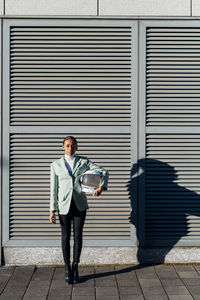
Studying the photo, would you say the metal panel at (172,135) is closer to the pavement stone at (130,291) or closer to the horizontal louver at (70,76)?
the horizontal louver at (70,76)

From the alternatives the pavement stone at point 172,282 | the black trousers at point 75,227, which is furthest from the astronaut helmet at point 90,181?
the pavement stone at point 172,282

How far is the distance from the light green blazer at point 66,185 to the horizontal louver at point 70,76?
45.5 inches

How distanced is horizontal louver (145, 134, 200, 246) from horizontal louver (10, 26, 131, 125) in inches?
30.5

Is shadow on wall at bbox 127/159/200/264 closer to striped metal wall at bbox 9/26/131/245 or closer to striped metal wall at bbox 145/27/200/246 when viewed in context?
Answer: striped metal wall at bbox 145/27/200/246

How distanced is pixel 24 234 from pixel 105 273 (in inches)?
58.3

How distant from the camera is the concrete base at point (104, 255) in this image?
652cm

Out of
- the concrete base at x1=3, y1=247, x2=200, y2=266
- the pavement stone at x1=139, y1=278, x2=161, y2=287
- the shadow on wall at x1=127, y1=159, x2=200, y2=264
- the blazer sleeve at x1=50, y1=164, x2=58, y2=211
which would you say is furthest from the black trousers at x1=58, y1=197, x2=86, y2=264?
the shadow on wall at x1=127, y1=159, x2=200, y2=264

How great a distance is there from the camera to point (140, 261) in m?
6.57

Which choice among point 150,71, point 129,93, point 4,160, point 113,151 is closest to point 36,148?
point 4,160

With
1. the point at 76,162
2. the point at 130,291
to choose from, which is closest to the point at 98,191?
the point at 76,162

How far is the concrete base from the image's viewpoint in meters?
6.52

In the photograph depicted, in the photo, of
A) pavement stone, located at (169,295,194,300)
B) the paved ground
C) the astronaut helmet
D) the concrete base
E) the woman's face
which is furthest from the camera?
the concrete base
